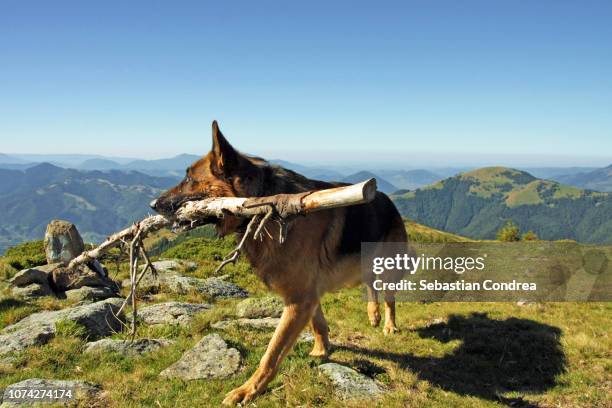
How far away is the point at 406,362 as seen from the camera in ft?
29.8

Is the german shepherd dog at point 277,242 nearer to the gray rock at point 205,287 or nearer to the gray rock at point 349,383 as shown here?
the gray rock at point 349,383

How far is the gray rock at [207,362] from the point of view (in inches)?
305

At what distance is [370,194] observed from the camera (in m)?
4.64

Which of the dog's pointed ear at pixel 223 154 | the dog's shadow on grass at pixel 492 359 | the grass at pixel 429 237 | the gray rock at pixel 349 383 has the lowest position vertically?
the grass at pixel 429 237

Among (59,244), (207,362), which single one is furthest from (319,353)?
(59,244)

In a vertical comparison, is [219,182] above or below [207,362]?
above

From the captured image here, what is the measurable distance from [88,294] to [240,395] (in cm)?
1107

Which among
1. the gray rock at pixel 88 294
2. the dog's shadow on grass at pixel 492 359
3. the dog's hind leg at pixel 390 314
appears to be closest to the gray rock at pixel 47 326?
the gray rock at pixel 88 294

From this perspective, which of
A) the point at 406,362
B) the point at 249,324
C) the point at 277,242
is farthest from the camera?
the point at 249,324

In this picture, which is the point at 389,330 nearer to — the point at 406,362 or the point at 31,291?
the point at 406,362

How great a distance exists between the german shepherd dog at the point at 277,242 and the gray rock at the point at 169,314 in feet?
17.7

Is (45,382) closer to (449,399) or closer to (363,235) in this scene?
(363,235)

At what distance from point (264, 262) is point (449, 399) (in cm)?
411

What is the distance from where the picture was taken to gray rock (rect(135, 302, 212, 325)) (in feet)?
37.5
